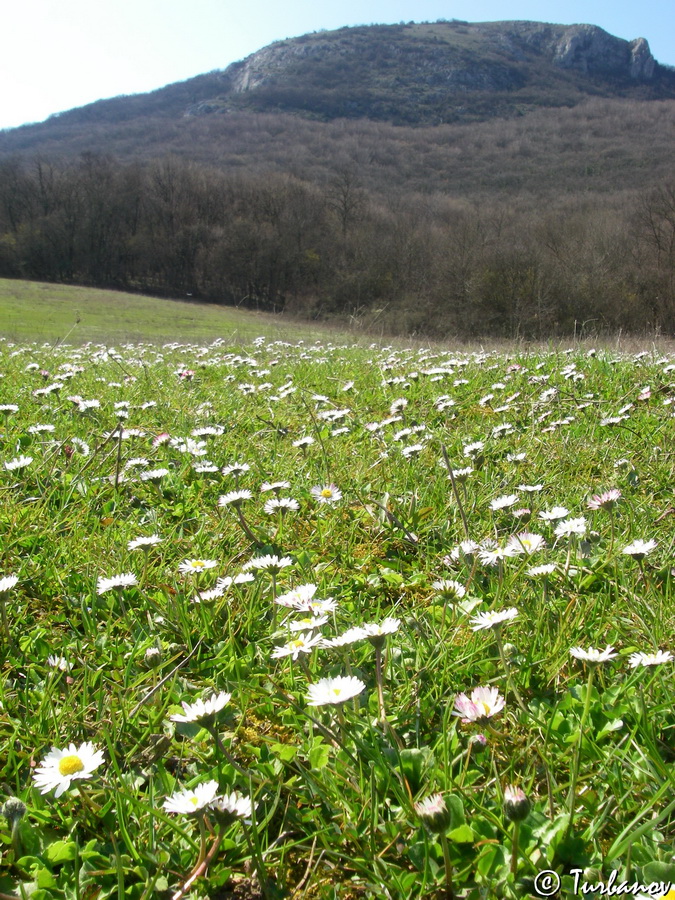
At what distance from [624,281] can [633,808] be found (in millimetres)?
31739

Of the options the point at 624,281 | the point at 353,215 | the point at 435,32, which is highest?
the point at 435,32

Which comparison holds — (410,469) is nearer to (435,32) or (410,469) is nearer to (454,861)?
(454,861)

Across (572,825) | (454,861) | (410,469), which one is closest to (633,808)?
(572,825)

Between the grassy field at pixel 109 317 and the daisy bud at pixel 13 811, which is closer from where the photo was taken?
the daisy bud at pixel 13 811

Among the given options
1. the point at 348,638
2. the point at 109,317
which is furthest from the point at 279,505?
the point at 109,317

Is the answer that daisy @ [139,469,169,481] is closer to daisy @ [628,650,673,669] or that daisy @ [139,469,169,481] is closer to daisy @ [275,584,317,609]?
daisy @ [275,584,317,609]

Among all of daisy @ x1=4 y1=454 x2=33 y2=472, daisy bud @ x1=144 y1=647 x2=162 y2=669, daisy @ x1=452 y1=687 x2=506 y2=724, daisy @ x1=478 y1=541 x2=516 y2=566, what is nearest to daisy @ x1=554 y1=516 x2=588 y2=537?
daisy @ x1=478 y1=541 x2=516 y2=566

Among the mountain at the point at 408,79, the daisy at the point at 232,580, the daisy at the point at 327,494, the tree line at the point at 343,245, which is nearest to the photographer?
the daisy at the point at 232,580

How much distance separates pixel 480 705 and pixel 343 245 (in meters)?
51.7

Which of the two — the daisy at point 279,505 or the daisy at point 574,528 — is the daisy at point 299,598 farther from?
the daisy at point 574,528

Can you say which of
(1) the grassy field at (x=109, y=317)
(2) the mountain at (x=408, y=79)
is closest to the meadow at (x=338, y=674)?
(1) the grassy field at (x=109, y=317)

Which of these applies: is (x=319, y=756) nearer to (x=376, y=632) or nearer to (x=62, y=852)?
(x=376, y=632)

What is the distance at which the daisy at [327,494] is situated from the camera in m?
2.39

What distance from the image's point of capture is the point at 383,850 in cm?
103
